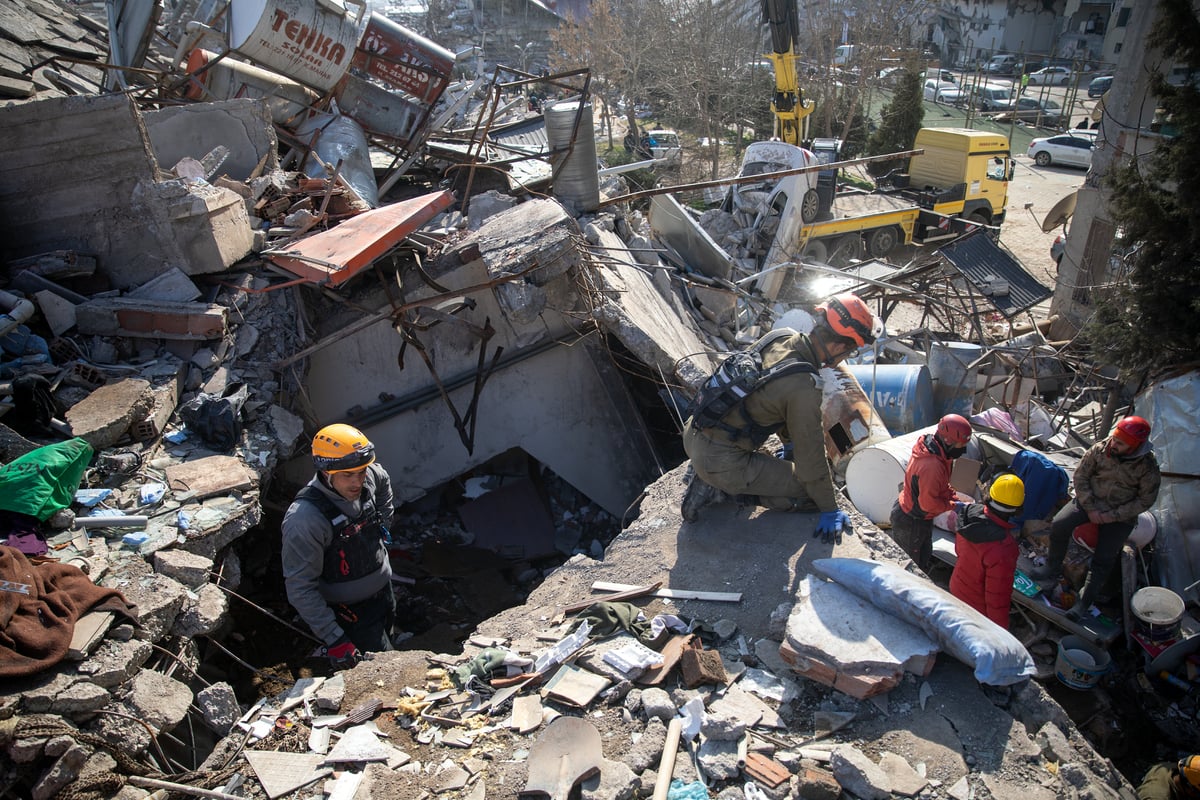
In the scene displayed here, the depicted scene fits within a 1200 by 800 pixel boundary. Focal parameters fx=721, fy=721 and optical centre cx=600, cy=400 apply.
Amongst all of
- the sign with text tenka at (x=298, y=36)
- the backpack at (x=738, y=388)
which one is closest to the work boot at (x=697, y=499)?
the backpack at (x=738, y=388)

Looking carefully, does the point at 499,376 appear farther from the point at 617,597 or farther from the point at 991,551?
the point at 991,551

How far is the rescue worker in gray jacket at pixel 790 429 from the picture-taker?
372 cm

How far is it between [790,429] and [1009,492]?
132cm

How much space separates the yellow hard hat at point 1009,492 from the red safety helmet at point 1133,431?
3.39ft

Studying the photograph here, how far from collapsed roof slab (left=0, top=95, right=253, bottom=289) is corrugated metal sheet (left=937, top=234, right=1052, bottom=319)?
7410 millimetres

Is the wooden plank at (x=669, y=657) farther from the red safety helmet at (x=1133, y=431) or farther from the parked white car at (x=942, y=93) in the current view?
the parked white car at (x=942, y=93)

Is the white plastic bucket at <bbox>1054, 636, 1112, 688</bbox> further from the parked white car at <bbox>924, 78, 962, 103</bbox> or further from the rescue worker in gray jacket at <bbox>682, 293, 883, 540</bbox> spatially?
the parked white car at <bbox>924, 78, 962, 103</bbox>

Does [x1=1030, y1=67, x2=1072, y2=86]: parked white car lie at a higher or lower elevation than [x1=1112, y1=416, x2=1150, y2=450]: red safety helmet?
higher

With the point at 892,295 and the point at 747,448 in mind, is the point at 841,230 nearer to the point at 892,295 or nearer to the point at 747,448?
the point at 892,295

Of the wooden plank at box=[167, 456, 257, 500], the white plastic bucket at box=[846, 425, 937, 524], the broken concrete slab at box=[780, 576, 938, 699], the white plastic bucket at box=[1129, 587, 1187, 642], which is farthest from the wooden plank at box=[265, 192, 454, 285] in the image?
the white plastic bucket at box=[1129, 587, 1187, 642]

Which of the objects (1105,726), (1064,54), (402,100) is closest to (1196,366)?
(1105,726)

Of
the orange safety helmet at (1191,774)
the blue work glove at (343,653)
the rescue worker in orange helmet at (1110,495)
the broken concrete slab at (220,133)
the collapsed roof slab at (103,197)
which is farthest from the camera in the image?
the broken concrete slab at (220,133)

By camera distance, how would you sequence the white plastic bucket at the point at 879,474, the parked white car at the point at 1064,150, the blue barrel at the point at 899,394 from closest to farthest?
the white plastic bucket at the point at 879,474 < the blue barrel at the point at 899,394 < the parked white car at the point at 1064,150

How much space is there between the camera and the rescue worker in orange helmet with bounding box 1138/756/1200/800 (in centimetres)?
323
